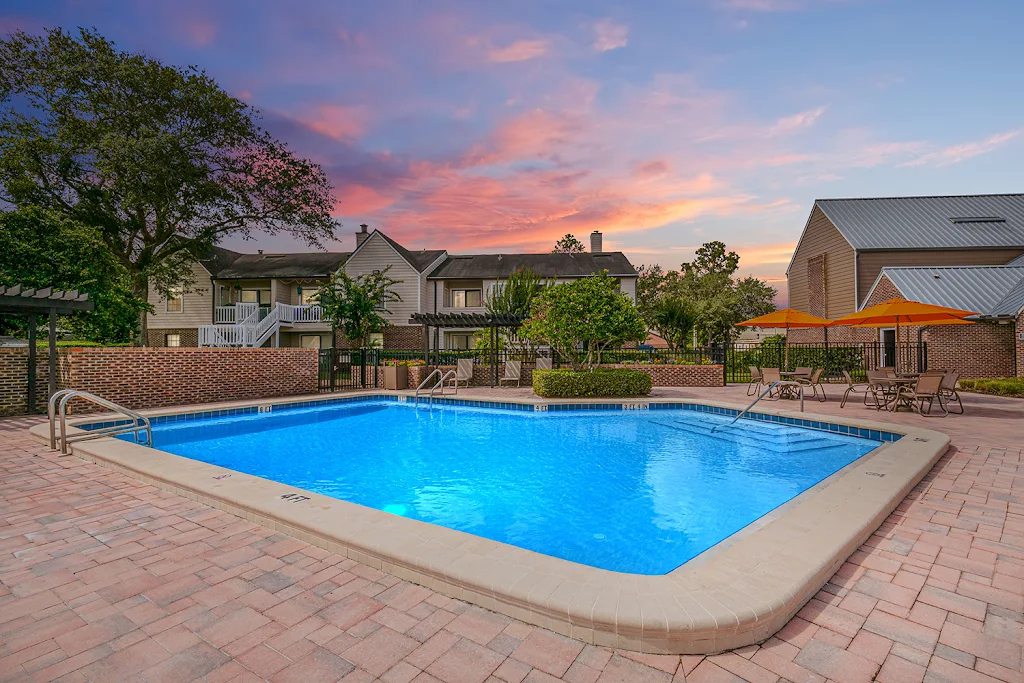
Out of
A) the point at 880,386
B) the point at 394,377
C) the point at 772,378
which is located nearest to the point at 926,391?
the point at 880,386

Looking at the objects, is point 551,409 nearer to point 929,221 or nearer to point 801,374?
point 801,374

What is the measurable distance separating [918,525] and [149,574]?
589 cm

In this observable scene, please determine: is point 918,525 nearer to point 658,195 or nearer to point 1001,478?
point 1001,478

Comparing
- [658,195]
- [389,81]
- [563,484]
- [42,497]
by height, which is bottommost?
[563,484]

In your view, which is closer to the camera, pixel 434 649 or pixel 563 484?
pixel 434 649

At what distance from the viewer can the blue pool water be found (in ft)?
16.3

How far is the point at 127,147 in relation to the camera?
813 inches

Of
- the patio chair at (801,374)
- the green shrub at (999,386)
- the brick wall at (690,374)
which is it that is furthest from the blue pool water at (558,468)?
the green shrub at (999,386)

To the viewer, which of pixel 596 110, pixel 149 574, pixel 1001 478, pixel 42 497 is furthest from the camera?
pixel 596 110

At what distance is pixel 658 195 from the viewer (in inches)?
643

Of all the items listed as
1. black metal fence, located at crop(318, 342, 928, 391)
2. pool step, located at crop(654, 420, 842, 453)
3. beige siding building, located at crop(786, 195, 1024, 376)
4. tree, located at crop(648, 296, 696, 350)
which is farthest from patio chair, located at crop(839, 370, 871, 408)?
tree, located at crop(648, 296, 696, 350)

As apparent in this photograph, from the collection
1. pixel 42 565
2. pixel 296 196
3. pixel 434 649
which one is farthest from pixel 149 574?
pixel 296 196

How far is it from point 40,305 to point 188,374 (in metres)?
3.41

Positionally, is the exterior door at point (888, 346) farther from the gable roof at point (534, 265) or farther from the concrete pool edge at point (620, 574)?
the concrete pool edge at point (620, 574)
